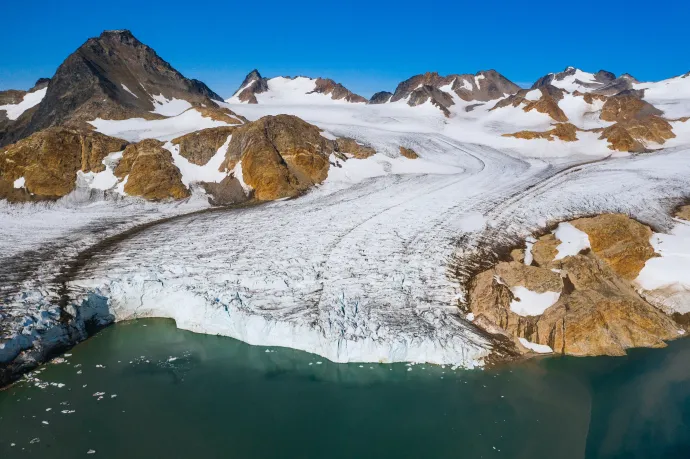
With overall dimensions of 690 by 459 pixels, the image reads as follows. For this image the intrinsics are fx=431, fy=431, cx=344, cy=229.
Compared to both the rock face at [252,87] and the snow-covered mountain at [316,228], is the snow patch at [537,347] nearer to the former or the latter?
the snow-covered mountain at [316,228]

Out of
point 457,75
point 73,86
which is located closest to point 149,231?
point 73,86

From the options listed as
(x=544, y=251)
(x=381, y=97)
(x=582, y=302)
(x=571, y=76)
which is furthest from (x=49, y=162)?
(x=571, y=76)

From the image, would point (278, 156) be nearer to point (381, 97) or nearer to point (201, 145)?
point (201, 145)

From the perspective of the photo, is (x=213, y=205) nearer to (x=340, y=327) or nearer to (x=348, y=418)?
(x=340, y=327)

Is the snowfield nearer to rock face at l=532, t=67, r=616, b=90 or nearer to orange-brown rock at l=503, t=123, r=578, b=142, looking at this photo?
orange-brown rock at l=503, t=123, r=578, b=142

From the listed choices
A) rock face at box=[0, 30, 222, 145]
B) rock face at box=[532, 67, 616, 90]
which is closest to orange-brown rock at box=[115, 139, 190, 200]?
rock face at box=[0, 30, 222, 145]

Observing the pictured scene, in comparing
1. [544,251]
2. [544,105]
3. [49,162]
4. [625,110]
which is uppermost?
[544,105]
